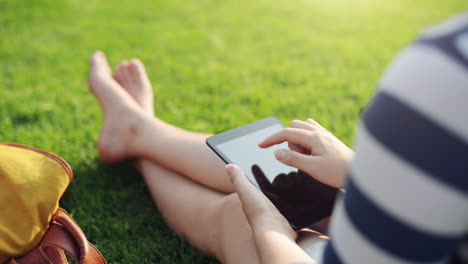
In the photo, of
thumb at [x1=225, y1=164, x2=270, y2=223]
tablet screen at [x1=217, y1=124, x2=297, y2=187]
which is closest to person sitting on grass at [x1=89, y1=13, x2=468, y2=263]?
thumb at [x1=225, y1=164, x2=270, y2=223]

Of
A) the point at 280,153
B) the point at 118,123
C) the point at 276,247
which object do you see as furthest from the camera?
the point at 118,123

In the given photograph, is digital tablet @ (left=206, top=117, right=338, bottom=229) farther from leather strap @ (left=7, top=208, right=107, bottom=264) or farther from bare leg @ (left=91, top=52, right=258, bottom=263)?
leather strap @ (left=7, top=208, right=107, bottom=264)

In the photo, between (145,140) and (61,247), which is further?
(145,140)

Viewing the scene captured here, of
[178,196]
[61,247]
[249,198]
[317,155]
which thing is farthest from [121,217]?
[317,155]

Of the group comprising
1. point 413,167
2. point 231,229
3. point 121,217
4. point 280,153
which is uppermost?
point 413,167

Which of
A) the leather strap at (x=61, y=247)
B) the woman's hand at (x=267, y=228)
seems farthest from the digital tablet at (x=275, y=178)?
the leather strap at (x=61, y=247)

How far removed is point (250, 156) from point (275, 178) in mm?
99

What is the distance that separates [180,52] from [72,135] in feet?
3.40

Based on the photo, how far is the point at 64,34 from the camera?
2863 mm

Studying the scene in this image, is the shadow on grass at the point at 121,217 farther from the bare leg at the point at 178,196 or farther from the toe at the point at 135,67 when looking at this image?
the toe at the point at 135,67

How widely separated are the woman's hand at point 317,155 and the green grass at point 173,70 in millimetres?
453

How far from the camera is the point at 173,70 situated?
2.57 metres

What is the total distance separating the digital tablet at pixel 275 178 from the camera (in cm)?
118

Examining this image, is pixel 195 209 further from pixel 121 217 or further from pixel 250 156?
→ pixel 121 217
